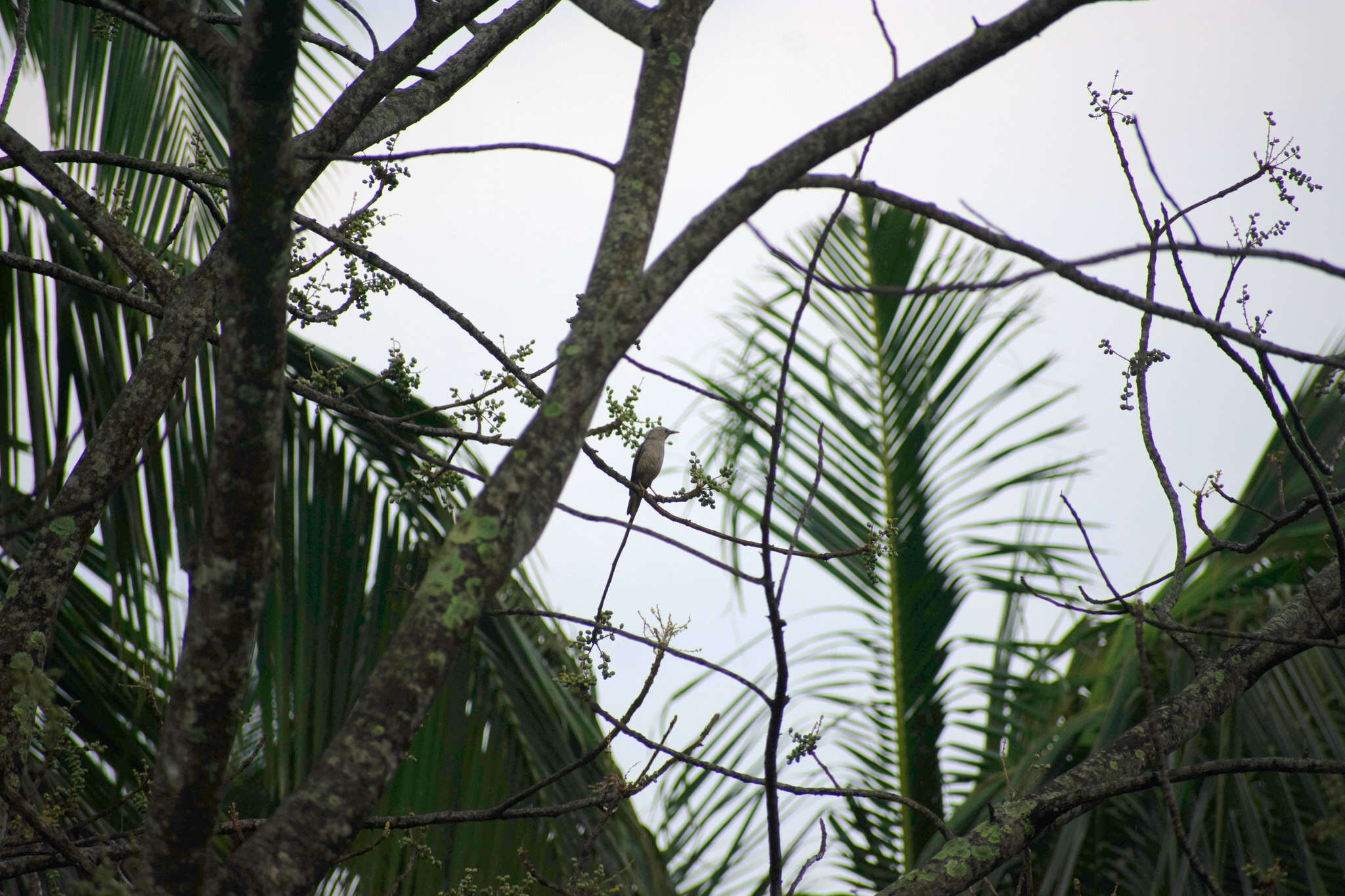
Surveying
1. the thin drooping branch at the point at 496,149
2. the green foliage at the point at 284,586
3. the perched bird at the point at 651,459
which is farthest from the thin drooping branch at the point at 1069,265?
the perched bird at the point at 651,459

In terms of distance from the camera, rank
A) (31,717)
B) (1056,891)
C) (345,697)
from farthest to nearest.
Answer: (345,697) < (1056,891) < (31,717)

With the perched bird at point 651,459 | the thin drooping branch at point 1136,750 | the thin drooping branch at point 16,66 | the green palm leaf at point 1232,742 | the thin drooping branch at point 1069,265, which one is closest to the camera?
the thin drooping branch at point 1069,265

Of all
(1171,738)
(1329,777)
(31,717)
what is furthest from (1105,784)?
(31,717)

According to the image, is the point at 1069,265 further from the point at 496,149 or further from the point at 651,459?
the point at 651,459

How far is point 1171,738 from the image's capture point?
185 centimetres

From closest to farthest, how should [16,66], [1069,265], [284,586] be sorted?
1. [1069,265]
2. [16,66]
3. [284,586]

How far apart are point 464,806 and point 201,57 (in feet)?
8.58

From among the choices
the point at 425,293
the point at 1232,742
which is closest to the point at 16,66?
the point at 425,293

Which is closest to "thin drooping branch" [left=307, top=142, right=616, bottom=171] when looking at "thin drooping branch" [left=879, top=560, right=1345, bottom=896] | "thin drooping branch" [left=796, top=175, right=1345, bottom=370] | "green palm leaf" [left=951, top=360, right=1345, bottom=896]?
"thin drooping branch" [left=796, top=175, right=1345, bottom=370]

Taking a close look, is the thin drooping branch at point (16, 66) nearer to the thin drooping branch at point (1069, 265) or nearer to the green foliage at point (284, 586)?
the green foliage at point (284, 586)

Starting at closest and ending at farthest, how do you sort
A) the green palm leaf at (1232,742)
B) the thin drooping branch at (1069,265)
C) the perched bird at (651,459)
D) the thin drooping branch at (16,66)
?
the thin drooping branch at (1069,265)
the thin drooping branch at (16,66)
the green palm leaf at (1232,742)
the perched bird at (651,459)

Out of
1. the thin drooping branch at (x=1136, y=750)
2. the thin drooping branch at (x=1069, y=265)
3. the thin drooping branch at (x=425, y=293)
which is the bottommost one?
the thin drooping branch at (x=1136, y=750)

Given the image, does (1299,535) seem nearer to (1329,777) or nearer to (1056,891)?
(1329,777)

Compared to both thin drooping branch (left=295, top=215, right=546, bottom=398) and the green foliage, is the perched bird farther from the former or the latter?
thin drooping branch (left=295, top=215, right=546, bottom=398)
